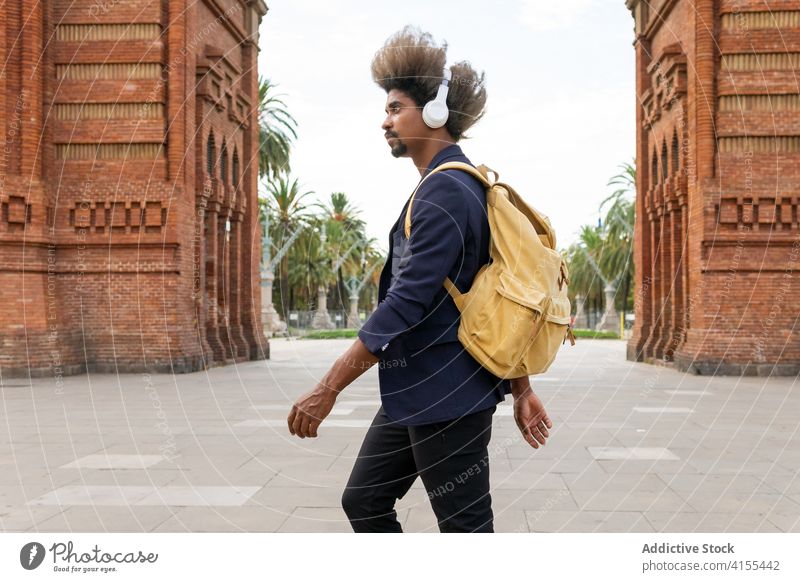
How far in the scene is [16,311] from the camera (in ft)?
54.1

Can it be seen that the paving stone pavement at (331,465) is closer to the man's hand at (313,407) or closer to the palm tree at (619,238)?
the man's hand at (313,407)

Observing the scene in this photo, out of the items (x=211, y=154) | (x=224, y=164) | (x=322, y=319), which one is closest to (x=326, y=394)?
(x=211, y=154)

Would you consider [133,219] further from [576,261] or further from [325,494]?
[576,261]

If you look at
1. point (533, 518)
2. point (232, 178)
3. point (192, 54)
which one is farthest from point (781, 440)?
point (232, 178)

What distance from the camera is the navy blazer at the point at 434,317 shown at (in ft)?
9.04

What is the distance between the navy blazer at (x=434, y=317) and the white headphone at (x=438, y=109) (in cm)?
27

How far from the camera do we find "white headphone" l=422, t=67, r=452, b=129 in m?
3.04

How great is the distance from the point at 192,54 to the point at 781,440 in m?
15.5

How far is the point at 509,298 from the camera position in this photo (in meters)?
2.79

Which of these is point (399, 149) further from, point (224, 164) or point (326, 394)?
point (224, 164)

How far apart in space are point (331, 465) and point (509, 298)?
4.78 m

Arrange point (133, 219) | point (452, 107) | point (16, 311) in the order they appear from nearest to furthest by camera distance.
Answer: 1. point (452, 107)
2. point (16, 311)
3. point (133, 219)

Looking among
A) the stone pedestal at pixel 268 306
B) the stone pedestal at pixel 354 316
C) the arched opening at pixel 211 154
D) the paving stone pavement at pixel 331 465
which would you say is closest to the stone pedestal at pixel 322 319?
the stone pedestal at pixel 354 316

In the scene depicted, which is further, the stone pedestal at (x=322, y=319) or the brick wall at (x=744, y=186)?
the stone pedestal at (x=322, y=319)
